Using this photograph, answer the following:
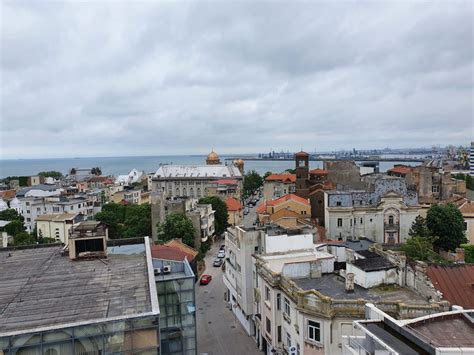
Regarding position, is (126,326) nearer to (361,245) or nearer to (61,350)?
(61,350)

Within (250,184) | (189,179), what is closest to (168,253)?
(189,179)

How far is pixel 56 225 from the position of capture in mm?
57438

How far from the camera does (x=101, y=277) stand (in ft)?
57.7

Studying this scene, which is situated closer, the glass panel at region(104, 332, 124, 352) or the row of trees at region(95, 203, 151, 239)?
the glass panel at region(104, 332, 124, 352)

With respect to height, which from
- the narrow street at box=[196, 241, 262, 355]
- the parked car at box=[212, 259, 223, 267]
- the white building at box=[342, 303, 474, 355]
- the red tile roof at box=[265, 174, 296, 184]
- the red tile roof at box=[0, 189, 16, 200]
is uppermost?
the red tile roof at box=[265, 174, 296, 184]

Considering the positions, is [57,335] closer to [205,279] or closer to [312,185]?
[205,279]

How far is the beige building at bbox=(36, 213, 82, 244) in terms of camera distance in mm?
56906

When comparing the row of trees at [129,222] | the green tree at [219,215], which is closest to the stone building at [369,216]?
the green tree at [219,215]

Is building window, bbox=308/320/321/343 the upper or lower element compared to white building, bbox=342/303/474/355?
lower

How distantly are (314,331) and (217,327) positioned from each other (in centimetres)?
1328

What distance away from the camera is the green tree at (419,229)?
46812 millimetres

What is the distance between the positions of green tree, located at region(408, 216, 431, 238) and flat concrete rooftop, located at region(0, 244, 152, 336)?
37.0 metres

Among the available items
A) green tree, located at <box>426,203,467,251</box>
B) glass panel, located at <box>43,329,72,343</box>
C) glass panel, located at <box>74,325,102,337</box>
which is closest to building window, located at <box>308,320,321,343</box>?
glass panel, located at <box>74,325,102,337</box>

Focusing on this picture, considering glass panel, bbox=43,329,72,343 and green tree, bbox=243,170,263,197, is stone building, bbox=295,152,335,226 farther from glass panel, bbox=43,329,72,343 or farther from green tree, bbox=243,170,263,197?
glass panel, bbox=43,329,72,343
